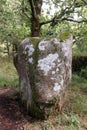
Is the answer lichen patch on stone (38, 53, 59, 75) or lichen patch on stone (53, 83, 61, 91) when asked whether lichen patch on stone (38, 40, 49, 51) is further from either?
lichen patch on stone (53, 83, 61, 91)

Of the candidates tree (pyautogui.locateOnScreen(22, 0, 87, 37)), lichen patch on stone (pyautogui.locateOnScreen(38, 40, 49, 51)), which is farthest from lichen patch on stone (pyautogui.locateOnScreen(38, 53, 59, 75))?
tree (pyautogui.locateOnScreen(22, 0, 87, 37))

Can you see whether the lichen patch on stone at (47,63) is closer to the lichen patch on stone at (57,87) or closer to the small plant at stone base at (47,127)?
the lichen patch on stone at (57,87)

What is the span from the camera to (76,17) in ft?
35.3

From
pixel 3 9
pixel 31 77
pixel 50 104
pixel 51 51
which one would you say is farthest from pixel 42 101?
pixel 3 9

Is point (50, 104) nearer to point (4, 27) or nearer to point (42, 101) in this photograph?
point (42, 101)

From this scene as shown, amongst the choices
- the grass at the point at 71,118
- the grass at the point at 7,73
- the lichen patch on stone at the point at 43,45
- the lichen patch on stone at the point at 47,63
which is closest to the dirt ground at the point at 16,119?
the grass at the point at 71,118

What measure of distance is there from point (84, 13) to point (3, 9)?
3.38m

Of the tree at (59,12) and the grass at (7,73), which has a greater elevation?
the tree at (59,12)

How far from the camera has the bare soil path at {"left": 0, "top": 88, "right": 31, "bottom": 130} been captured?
501 centimetres

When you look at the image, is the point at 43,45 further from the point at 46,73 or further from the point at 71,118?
the point at 71,118

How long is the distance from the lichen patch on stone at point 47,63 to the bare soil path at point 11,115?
1055 millimetres

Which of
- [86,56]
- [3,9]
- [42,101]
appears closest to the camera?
[42,101]

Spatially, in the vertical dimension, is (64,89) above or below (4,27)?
below

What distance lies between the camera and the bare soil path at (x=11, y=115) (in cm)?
501
